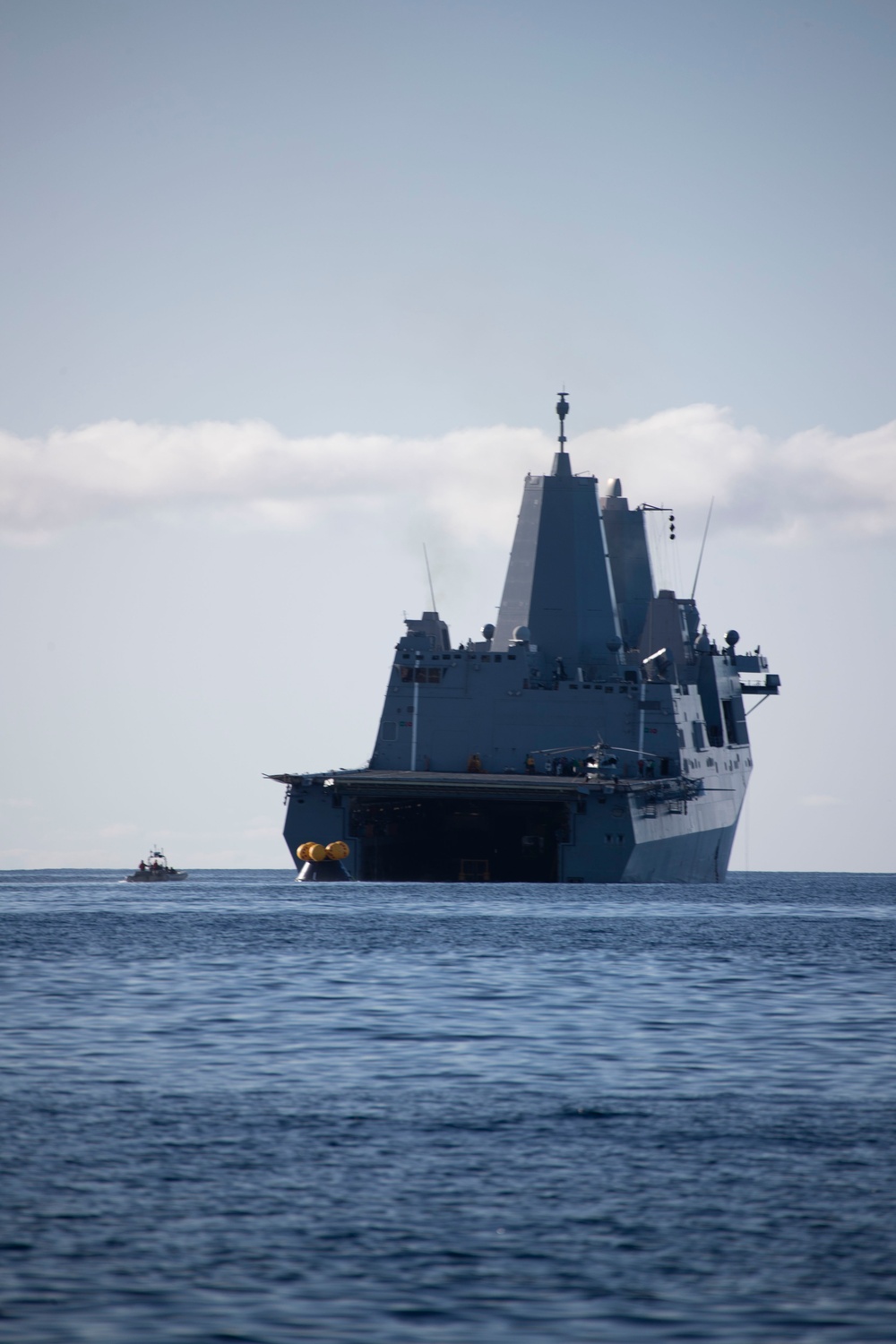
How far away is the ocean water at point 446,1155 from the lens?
35.0 feet

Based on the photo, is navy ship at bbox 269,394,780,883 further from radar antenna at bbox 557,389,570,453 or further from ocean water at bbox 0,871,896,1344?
ocean water at bbox 0,871,896,1344

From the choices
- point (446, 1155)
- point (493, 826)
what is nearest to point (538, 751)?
point (493, 826)

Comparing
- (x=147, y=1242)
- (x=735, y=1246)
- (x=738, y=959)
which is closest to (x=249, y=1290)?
(x=147, y=1242)

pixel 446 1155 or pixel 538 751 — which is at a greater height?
pixel 538 751

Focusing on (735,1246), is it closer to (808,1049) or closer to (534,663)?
(808,1049)

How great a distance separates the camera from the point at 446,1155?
14711mm

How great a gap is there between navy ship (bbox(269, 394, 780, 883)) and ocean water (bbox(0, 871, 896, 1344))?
2793cm

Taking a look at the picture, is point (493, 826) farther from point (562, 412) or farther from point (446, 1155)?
point (446, 1155)

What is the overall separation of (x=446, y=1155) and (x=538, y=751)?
4994 centimetres

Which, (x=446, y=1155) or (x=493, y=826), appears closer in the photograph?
(x=446, y=1155)

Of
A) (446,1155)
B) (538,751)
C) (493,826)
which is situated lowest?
Result: (446,1155)

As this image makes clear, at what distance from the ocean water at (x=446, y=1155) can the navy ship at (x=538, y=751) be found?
91.6 feet

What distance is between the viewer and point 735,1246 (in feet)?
39.2

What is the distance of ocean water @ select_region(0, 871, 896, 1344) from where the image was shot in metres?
10.7
